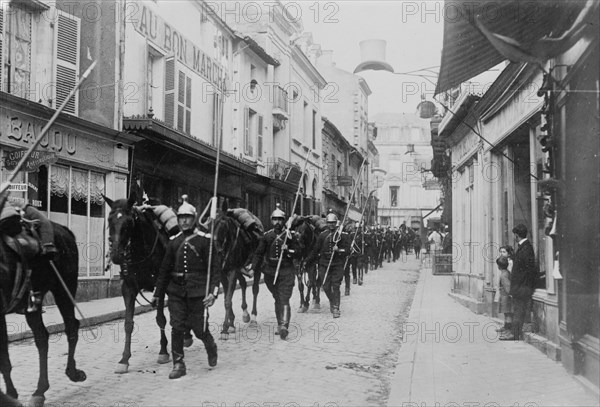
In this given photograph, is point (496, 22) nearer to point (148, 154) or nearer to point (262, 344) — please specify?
point (262, 344)

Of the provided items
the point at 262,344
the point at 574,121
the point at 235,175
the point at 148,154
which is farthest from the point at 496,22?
the point at 235,175

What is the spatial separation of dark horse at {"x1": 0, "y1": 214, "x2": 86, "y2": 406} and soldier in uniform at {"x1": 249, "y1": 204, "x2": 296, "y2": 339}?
370 centimetres

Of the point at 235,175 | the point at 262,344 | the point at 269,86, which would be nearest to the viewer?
the point at 262,344

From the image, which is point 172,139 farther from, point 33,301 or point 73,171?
point 33,301

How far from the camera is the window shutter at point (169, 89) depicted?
18791 millimetres

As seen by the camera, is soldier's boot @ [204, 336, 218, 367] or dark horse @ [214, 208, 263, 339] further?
dark horse @ [214, 208, 263, 339]

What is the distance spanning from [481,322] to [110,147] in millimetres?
9248

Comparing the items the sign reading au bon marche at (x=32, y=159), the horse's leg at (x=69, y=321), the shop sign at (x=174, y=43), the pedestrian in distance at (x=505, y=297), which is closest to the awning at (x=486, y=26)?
the pedestrian in distance at (x=505, y=297)

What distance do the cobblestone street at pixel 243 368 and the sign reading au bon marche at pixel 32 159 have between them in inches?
120

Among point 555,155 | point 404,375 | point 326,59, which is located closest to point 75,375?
point 404,375

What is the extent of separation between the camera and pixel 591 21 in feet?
18.1

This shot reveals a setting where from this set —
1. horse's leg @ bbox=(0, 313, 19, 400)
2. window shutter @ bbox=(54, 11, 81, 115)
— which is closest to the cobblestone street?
horse's leg @ bbox=(0, 313, 19, 400)

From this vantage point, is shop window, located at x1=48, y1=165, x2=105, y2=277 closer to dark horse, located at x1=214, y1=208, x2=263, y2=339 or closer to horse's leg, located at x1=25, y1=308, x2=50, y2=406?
dark horse, located at x1=214, y1=208, x2=263, y2=339

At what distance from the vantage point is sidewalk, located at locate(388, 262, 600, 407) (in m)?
6.22
